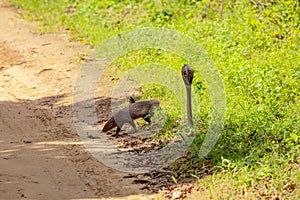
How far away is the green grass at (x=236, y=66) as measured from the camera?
19.9 ft

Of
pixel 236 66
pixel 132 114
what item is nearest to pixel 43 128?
pixel 132 114

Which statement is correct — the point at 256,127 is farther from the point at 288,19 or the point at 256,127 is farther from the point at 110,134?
the point at 288,19

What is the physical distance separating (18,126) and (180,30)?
3479 mm

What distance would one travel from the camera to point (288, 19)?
10.1m

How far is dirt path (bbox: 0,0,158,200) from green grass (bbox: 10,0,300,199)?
1.88ft

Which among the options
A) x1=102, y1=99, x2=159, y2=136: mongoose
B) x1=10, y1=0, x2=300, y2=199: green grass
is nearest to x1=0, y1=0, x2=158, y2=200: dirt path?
x1=102, y1=99, x2=159, y2=136: mongoose

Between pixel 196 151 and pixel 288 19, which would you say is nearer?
pixel 196 151

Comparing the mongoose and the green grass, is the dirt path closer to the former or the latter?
the mongoose

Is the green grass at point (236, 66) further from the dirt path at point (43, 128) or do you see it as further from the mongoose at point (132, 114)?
the dirt path at point (43, 128)

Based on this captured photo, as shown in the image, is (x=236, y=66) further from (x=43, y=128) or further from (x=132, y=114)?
(x=43, y=128)

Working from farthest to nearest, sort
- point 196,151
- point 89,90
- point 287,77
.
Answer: point 89,90 < point 287,77 < point 196,151

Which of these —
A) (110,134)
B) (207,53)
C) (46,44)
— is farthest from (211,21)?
(110,134)

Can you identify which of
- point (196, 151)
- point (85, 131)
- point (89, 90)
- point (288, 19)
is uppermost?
point (288, 19)

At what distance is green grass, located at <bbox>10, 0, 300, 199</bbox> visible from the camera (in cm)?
606
